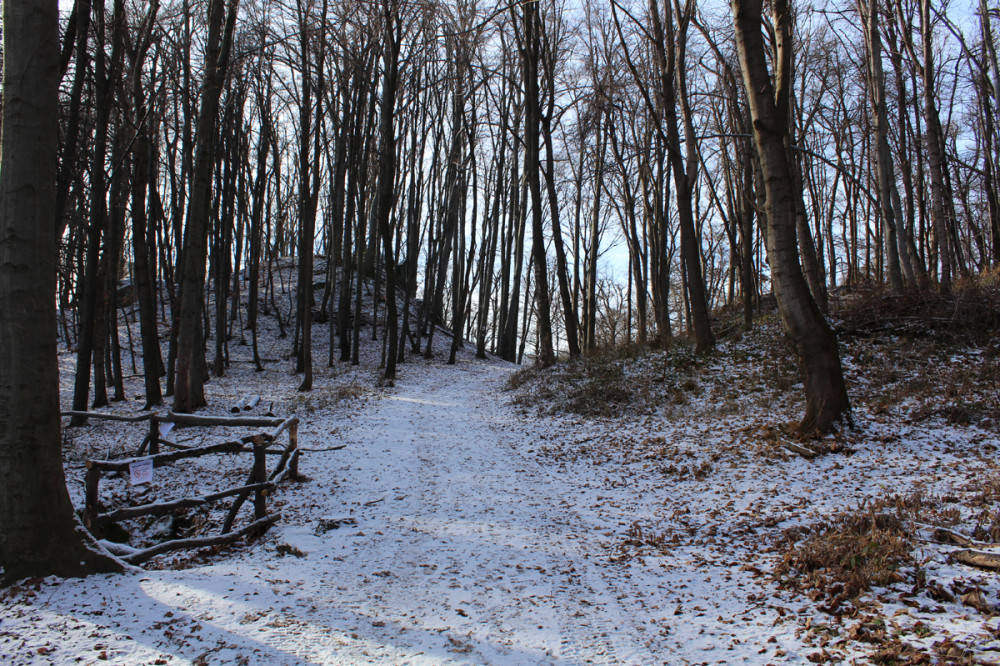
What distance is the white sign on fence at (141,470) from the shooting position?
16.2 ft

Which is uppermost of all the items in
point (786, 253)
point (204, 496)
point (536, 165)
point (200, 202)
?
point (536, 165)

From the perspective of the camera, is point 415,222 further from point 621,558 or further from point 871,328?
point 621,558

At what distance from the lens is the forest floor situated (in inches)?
125

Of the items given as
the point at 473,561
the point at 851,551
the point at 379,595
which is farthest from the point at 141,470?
the point at 851,551

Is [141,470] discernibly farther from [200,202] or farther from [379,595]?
[200,202]

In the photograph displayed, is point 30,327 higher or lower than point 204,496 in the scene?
higher

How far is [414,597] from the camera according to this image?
4.02 m

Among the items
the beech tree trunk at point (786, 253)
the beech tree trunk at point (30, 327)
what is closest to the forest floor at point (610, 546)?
the beech tree trunk at point (30, 327)

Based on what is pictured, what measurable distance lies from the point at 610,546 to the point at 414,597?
6.55ft

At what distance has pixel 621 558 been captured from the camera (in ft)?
15.4

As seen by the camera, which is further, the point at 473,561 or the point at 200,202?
the point at 200,202

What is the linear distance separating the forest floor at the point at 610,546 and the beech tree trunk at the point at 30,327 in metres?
0.33

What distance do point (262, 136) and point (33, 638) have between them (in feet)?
76.4

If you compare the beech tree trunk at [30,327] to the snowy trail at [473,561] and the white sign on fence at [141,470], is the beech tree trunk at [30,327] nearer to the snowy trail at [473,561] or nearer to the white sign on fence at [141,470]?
the white sign on fence at [141,470]
